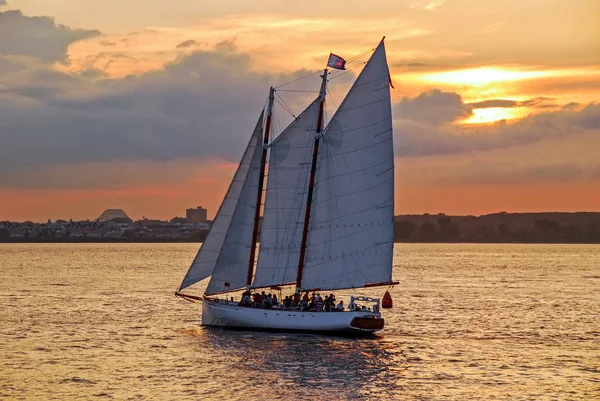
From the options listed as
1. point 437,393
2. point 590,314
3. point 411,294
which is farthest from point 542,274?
point 437,393

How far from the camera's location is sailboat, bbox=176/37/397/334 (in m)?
71.5

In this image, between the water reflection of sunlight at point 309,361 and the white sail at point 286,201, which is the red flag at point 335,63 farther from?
the water reflection of sunlight at point 309,361

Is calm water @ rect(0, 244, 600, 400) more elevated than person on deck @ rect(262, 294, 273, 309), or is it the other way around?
person on deck @ rect(262, 294, 273, 309)

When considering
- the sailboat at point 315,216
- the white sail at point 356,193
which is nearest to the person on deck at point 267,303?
the sailboat at point 315,216

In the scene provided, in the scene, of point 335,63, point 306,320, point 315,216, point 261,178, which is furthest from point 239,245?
point 335,63

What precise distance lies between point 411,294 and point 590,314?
34602 mm

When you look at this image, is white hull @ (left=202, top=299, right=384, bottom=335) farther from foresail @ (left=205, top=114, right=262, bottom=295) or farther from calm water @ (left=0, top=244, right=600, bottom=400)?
foresail @ (left=205, top=114, right=262, bottom=295)

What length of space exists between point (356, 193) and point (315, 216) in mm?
3802

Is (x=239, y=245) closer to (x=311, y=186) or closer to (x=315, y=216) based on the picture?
(x=315, y=216)

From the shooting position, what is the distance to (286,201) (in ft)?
246

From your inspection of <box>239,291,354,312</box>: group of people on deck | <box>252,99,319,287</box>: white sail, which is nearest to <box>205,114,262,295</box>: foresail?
<box>252,99,319,287</box>: white sail

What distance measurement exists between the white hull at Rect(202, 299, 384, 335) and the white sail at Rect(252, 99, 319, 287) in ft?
10.0

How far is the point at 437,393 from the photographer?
53.5 meters

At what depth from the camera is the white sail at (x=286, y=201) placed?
74.9m
